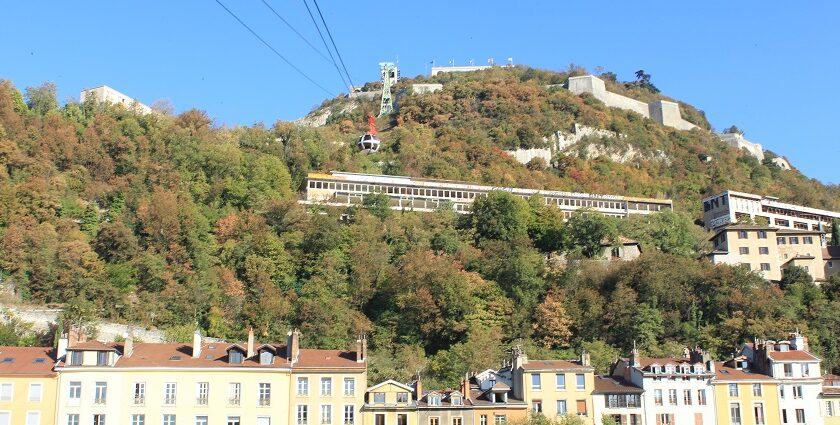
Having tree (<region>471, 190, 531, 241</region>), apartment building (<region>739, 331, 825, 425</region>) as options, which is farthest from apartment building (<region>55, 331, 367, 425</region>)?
tree (<region>471, 190, 531, 241</region>)

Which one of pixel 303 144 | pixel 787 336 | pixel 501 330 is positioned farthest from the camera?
pixel 303 144

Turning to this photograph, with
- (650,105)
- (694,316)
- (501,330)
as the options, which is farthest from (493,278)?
(650,105)

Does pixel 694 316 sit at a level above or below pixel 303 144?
below

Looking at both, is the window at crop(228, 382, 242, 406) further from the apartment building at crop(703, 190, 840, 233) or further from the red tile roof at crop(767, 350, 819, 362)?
the apartment building at crop(703, 190, 840, 233)

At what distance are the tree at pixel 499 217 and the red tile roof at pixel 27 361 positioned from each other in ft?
137

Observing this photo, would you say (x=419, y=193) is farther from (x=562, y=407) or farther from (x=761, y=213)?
(x=562, y=407)

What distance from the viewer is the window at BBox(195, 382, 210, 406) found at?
164 ft

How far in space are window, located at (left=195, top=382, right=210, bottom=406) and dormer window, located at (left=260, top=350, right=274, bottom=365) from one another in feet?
9.25

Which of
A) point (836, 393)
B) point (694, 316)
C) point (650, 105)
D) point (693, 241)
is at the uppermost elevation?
point (650, 105)

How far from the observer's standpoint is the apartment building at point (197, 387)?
4950cm

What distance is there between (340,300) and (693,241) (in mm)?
33011

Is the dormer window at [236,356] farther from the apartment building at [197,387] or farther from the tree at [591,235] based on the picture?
the tree at [591,235]

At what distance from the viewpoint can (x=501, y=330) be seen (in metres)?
69.5

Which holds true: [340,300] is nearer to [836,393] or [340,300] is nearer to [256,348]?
[256,348]
